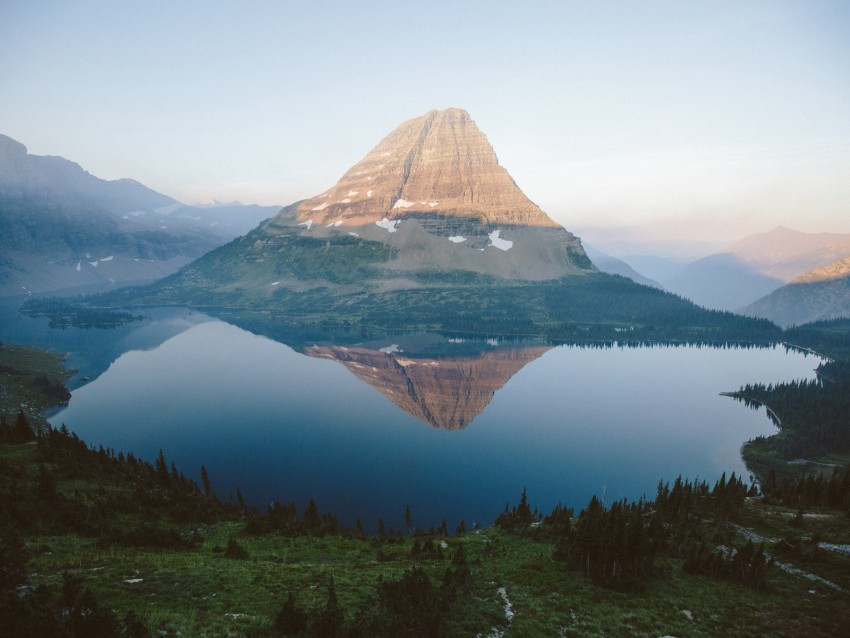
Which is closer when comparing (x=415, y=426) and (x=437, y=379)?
(x=415, y=426)

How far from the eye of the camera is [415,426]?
106 meters

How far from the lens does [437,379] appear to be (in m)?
155

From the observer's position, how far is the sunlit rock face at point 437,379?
120062 mm

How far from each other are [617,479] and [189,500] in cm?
6662

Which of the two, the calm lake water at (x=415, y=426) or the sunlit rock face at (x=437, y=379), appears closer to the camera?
the calm lake water at (x=415, y=426)

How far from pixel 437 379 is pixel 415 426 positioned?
49173 millimetres

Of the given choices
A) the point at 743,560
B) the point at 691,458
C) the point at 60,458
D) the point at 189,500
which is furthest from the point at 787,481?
the point at 60,458

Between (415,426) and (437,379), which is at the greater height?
(437,379)

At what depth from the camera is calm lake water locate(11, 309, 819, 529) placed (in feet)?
246

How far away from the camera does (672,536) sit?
43.5m

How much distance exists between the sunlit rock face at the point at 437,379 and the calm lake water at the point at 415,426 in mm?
815

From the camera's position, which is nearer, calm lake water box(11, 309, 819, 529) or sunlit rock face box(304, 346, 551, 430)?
calm lake water box(11, 309, 819, 529)

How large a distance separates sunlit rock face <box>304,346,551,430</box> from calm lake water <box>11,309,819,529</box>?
815 millimetres

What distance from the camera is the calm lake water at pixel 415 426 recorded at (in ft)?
246
